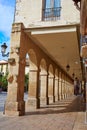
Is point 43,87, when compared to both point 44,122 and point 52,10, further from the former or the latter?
point 44,122

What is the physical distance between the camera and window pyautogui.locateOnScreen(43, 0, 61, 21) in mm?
11484

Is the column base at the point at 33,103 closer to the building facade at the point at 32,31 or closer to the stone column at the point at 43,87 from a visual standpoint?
the building facade at the point at 32,31

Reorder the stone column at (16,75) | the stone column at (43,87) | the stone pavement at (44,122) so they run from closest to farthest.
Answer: the stone pavement at (44,122)
the stone column at (16,75)
the stone column at (43,87)

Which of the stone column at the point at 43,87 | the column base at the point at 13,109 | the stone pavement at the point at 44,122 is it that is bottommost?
the stone pavement at the point at 44,122

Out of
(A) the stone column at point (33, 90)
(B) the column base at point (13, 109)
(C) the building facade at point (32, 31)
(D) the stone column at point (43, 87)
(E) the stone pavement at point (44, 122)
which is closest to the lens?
(E) the stone pavement at point (44, 122)

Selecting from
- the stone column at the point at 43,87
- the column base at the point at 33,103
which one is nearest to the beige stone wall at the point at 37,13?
the column base at the point at 33,103

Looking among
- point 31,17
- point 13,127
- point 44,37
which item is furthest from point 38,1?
point 13,127

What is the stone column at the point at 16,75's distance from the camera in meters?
10.6

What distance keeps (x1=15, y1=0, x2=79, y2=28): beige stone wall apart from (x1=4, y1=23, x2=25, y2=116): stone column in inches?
22.3

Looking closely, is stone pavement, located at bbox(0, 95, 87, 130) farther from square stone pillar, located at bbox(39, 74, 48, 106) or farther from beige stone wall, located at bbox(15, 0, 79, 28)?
square stone pillar, located at bbox(39, 74, 48, 106)

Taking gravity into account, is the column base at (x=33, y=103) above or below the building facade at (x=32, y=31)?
below

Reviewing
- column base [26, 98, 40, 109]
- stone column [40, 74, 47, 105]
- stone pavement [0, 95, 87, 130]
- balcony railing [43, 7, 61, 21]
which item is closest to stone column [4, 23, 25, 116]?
stone pavement [0, 95, 87, 130]

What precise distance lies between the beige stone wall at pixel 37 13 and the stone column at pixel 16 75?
568 millimetres

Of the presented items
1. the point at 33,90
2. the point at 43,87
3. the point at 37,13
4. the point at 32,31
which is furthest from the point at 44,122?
the point at 43,87
